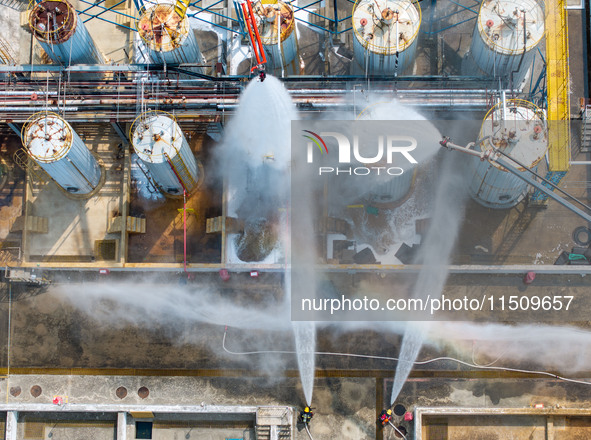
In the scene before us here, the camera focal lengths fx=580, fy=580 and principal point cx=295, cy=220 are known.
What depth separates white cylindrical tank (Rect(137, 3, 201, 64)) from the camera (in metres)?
34.3

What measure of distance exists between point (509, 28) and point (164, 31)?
20.1 meters

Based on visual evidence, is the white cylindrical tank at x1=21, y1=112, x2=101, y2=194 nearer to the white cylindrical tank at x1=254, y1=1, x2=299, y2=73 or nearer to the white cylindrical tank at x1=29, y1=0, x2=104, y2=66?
the white cylindrical tank at x1=29, y1=0, x2=104, y2=66

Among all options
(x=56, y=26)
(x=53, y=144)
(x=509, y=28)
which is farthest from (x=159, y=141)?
(x=509, y=28)

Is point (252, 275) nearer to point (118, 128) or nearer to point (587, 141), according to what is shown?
point (118, 128)

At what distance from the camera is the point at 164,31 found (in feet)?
113

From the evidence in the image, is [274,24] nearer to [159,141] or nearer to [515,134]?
[159,141]

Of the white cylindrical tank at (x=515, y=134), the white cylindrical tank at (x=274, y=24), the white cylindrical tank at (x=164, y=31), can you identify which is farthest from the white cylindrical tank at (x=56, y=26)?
the white cylindrical tank at (x=515, y=134)

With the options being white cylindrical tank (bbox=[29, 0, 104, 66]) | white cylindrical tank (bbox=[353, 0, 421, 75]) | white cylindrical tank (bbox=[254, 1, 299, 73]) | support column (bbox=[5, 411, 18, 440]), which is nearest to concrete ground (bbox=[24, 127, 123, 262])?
white cylindrical tank (bbox=[29, 0, 104, 66])

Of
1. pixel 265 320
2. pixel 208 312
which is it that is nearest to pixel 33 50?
pixel 208 312

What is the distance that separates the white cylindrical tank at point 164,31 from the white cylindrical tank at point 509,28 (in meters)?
17.3

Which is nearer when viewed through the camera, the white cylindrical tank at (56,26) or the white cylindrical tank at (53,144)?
the white cylindrical tank at (53,144)

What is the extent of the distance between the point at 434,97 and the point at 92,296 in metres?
24.9

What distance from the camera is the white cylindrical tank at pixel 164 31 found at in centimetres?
3434

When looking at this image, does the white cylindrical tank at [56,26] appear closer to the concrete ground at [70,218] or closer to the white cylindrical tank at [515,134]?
the concrete ground at [70,218]
